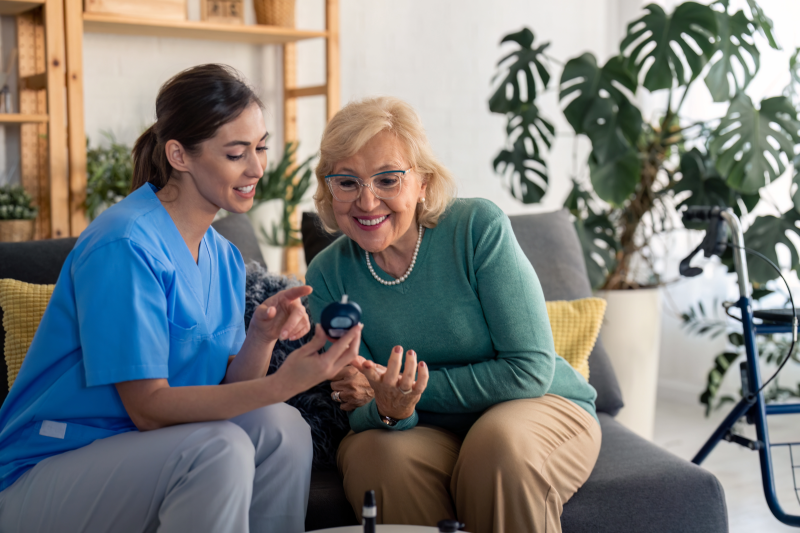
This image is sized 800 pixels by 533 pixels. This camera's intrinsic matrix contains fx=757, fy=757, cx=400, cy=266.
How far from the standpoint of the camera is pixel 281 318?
1.35 meters

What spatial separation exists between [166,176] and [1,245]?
661mm

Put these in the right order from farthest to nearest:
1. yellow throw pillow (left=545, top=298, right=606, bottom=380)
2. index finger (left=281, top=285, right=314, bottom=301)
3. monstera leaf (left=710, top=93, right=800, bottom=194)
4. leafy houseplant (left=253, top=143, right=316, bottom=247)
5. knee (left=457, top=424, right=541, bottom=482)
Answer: leafy houseplant (left=253, top=143, right=316, bottom=247) → monstera leaf (left=710, top=93, right=800, bottom=194) → yellow throw pillow (left=545, top=298, right=606, bottom=380) → knee (left=457, top=424, right=541, bottom=482) → index finger (left=281, top=285, right=314, bottom=301)

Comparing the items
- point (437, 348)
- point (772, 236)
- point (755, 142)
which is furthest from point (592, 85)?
point (437, 348)

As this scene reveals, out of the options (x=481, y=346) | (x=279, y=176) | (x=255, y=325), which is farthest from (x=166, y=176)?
(x=279, y=176)

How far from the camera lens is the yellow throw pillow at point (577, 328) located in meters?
1.89

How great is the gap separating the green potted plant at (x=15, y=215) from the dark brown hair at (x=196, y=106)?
1550mm

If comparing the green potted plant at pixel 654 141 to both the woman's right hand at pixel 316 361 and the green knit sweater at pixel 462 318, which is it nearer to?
the green knit sweater at pixel 462 318

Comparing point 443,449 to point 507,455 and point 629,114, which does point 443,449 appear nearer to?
point 507,455

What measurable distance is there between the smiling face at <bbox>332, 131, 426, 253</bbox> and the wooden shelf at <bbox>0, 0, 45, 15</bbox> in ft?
5.64

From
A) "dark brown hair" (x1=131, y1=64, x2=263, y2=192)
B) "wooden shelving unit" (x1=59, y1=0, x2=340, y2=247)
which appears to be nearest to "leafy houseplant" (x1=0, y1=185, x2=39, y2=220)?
"wooden shelving unit" (x1=59, y1=0, x2=340, y2=247)

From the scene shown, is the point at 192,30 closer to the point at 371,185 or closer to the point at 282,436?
the point at 371,185

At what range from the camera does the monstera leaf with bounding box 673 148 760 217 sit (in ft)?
8.77

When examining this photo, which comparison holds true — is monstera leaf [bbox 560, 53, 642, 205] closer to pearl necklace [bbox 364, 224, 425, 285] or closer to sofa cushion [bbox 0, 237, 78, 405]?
pearl necklace [bbox 364, 224, 425, 285]

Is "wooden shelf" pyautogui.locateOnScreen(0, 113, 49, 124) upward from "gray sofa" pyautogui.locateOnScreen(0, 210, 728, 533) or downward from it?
→ upward
